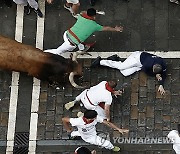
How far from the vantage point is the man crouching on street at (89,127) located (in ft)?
39.8

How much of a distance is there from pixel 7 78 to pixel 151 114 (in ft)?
13.1

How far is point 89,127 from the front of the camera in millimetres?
12461

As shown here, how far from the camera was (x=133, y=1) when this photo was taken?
15391 millimetres

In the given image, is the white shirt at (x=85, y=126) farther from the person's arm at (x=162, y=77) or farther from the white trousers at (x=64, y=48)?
the white trousers at (x=64, y=48)

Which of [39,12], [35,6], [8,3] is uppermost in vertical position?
[8,3]

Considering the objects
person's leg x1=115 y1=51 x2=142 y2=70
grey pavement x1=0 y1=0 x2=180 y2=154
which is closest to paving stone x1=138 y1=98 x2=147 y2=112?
grey pavement x1=0 y1=0 x2=180 y2=154

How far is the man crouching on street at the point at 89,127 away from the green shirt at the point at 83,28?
224 centimetres

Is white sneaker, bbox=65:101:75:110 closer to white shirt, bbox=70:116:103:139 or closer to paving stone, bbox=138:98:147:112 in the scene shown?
white shirt, bbox=70:116:103:139

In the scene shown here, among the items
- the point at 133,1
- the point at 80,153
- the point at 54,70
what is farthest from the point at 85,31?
the point at 80,153

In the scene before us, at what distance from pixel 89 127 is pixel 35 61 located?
7.86 feet

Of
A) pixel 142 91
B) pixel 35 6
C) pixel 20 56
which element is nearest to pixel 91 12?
pixel 20 56

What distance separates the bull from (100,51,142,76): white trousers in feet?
3.05

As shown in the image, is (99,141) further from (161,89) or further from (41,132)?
(161,89)

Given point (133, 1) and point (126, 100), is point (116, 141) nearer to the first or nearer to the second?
point (126, 100)
